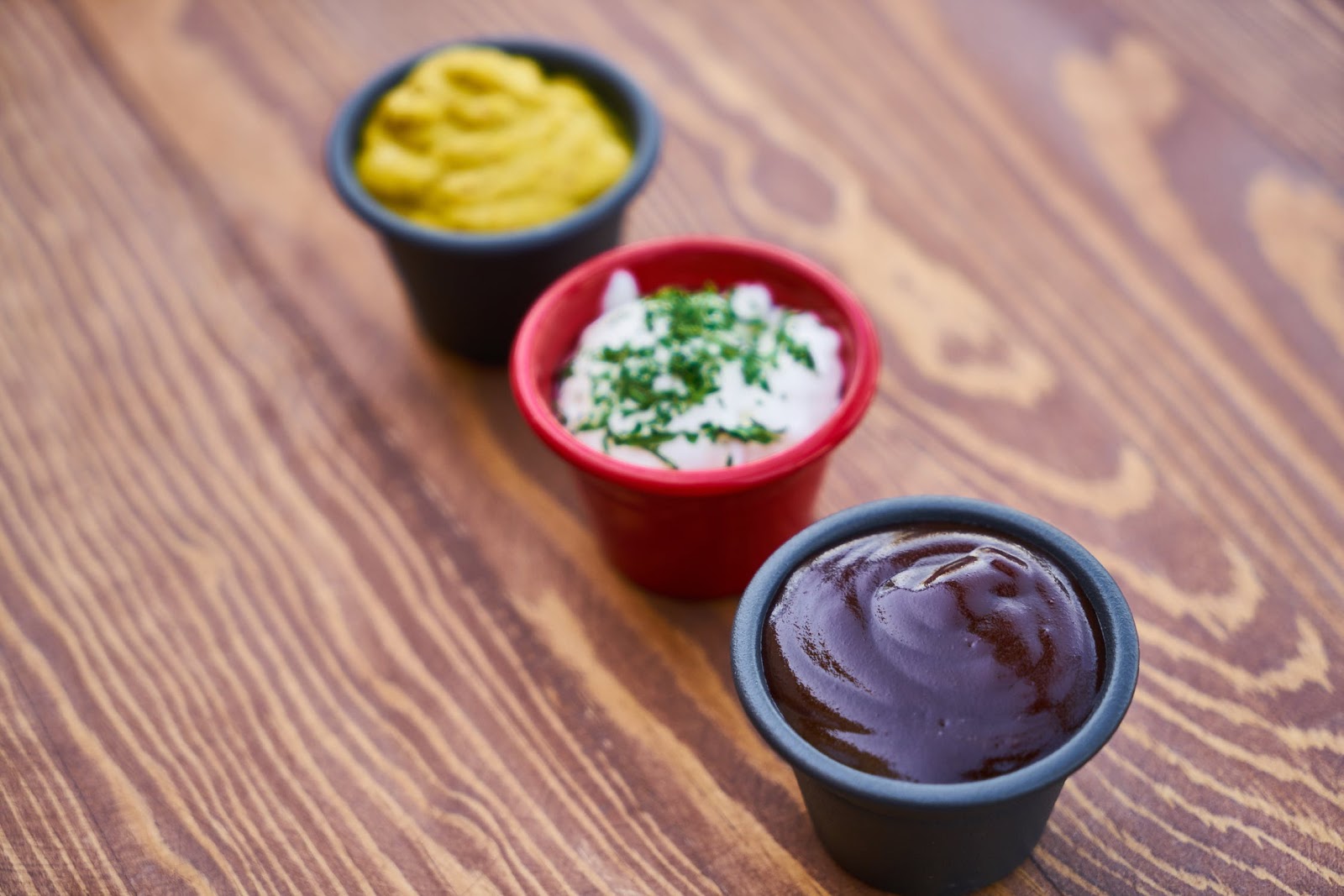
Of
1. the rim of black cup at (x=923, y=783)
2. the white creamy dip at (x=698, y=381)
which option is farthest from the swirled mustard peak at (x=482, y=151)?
the rim of black cup at (x=923, y=783)

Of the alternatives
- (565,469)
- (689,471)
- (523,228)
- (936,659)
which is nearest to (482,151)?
(523,228)

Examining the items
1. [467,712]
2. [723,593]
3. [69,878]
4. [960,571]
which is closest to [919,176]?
[723,593]

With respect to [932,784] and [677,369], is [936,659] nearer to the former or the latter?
[932,784]

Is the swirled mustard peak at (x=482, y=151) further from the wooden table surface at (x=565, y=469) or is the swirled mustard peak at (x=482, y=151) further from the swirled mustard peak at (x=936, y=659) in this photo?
the swirled mustard peak at (x=936, y=659)

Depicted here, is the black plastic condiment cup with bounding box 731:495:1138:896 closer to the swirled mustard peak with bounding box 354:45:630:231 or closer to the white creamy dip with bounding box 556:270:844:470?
the white creamy dip with bounding box 556:270:844:470

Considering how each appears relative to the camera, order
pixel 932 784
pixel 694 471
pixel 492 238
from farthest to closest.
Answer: pixel 492 238, pixel 694 471, pixel 932 784

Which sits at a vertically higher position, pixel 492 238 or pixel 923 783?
pixel 923 783
